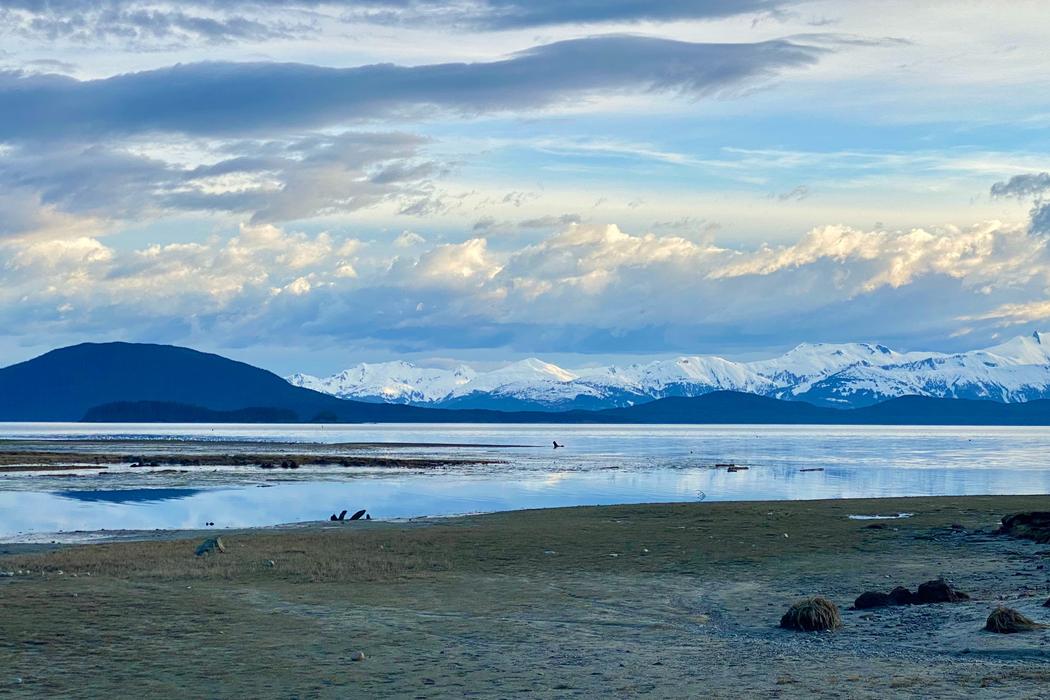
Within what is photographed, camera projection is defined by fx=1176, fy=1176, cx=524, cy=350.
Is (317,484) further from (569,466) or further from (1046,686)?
(1046,686)

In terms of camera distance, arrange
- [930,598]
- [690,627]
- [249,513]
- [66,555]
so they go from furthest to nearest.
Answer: [249,513]
[66,555]
[930,598]
[690,627]

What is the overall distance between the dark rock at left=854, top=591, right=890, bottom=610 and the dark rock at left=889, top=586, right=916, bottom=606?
13cm

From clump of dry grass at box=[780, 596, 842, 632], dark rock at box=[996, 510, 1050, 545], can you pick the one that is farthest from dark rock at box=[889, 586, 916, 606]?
dark rock at box=[996, 510, 1050, 545]

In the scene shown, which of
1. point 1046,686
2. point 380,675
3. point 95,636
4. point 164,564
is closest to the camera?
point 1046,686

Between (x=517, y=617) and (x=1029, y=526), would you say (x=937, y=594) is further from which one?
(x=1029, y=526)

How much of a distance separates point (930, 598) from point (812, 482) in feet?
184

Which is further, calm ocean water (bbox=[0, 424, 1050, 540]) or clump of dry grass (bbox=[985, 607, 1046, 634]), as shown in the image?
calm ocean water (bbox=[0, 424, 1050, 540])

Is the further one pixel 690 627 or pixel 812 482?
pixel 812 482

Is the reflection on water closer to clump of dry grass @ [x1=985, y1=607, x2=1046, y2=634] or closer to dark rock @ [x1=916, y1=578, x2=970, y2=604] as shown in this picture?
dark rock @ [x1=916, y1=578, x2=970, y2=604]

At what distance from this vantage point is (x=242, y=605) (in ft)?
73.5

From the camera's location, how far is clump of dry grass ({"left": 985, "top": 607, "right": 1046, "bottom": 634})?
18719 millimetres

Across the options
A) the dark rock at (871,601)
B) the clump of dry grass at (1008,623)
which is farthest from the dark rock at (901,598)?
the clump of dry grass at (1008,623)

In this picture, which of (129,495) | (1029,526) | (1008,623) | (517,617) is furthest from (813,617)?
(129,495)

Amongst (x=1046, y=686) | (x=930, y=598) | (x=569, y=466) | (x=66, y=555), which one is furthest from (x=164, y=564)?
(x=569, y=466)
